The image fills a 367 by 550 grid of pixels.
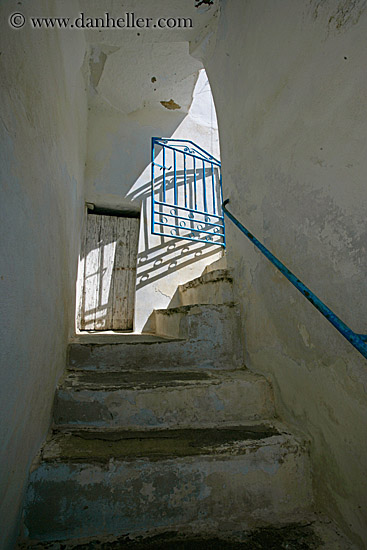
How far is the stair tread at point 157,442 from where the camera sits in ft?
3.42

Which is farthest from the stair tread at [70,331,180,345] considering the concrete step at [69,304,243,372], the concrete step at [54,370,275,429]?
the concrete step at [54,370,275,429]

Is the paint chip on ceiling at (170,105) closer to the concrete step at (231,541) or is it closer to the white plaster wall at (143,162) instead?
the white plaster wall at (143,162)

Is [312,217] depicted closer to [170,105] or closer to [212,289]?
[212,289]

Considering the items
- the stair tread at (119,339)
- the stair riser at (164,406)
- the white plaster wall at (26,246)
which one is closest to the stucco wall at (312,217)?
the stair riser at (164,406)

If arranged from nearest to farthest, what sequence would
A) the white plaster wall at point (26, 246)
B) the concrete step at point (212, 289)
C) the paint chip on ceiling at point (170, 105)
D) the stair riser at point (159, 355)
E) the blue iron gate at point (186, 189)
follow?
the white plaster wall at point (26, 246) < the stair riser at point (159, 355) < the concrete step at point (212, 289) < the blue iron gate at point (186, 189) < the paint chip on ceiling at point (170, 105)

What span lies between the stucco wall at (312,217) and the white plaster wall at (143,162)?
1.66 m

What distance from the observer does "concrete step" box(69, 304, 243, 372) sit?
5.32 feet

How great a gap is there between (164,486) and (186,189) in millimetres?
3189

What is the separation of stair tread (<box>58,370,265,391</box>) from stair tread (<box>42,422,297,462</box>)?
0.19m

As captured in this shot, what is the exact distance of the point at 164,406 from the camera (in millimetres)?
1292

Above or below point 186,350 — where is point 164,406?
below

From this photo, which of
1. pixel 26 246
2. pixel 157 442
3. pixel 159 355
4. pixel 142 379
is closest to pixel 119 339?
pixel 159 355

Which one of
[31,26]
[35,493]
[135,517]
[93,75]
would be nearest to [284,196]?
[31,26]

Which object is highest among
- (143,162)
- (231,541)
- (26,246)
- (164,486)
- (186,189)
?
(143,162)
